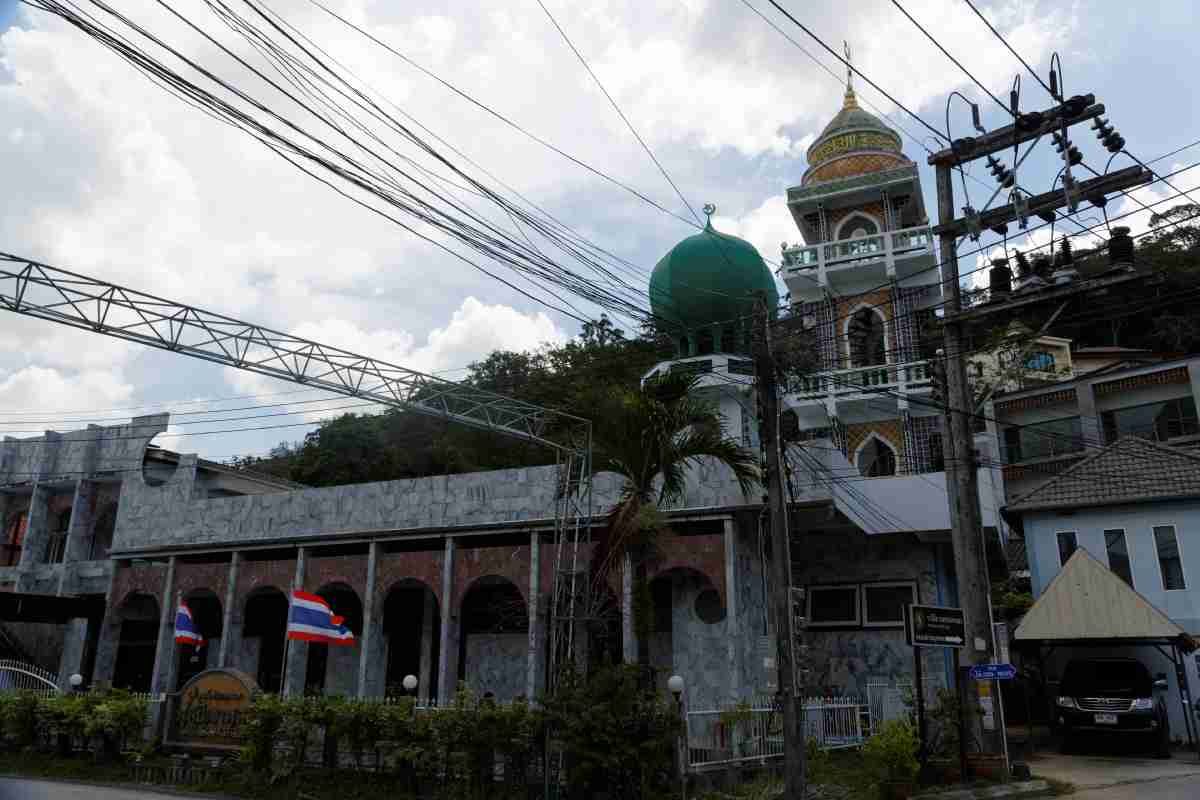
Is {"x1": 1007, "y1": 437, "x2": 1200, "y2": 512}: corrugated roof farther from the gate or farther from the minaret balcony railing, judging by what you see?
the gate

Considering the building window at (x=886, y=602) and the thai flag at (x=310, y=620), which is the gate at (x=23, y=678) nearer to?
the thai flag at (x=310, y=620)

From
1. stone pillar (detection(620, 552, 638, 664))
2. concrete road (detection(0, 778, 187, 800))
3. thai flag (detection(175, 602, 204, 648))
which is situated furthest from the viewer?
thai flag (detection(175, 602, 204, 648))

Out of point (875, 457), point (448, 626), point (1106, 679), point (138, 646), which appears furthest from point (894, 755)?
point (138, 646)

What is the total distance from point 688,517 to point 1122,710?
9.33 metres

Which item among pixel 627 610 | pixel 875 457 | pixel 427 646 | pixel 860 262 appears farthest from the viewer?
pixel 860 262

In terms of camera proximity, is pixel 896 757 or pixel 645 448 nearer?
pixel 896 757

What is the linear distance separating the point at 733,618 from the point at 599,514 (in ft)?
14.4

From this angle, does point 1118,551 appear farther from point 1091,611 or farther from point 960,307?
point 960,307

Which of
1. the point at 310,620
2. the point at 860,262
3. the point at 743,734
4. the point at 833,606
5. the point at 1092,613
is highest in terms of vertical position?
the point at 860,262

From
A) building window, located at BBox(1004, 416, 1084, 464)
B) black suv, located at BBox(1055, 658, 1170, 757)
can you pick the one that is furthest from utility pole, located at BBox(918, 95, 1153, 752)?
building window, located at BBox(1004, 416, 1084, 464)

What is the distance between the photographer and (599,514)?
21984mm

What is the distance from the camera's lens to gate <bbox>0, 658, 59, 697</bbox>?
24.4 metres

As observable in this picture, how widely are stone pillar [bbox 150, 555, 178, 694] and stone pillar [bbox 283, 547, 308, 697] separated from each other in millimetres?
3809

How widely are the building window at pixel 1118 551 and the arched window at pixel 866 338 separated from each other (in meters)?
9.23
